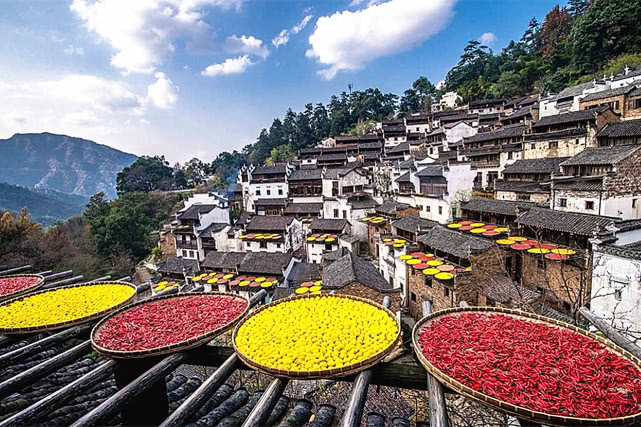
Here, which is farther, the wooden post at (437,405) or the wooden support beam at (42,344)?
the wooden support beam at (42,344)

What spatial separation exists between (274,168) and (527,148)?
76.6 feet

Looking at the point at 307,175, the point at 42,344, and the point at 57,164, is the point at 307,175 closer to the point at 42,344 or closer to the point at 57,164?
the point at 42,344

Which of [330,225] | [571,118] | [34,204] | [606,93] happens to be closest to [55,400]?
[330,225]

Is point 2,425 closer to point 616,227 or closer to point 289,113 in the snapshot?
point 616,227

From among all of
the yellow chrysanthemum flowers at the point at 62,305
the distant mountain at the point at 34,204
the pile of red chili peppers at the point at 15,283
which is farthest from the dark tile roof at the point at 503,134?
the distant mountain at the point at 34,204

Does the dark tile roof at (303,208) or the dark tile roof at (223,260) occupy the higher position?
the dark tile roof at (303,208)

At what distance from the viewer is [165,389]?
2.87 meters

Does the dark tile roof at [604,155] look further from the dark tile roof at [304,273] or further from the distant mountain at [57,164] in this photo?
the distant mountain at [57,164]

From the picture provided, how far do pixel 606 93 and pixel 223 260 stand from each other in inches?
1168

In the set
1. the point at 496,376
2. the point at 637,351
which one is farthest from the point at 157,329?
the point at 637,351

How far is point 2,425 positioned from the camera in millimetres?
1831

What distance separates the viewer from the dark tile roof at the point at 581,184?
1375cm

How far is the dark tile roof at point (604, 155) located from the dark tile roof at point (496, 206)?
289cm

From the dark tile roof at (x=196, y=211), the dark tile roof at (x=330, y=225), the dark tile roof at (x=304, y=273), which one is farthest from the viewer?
the dark tile roof at (x=196, y=211)
